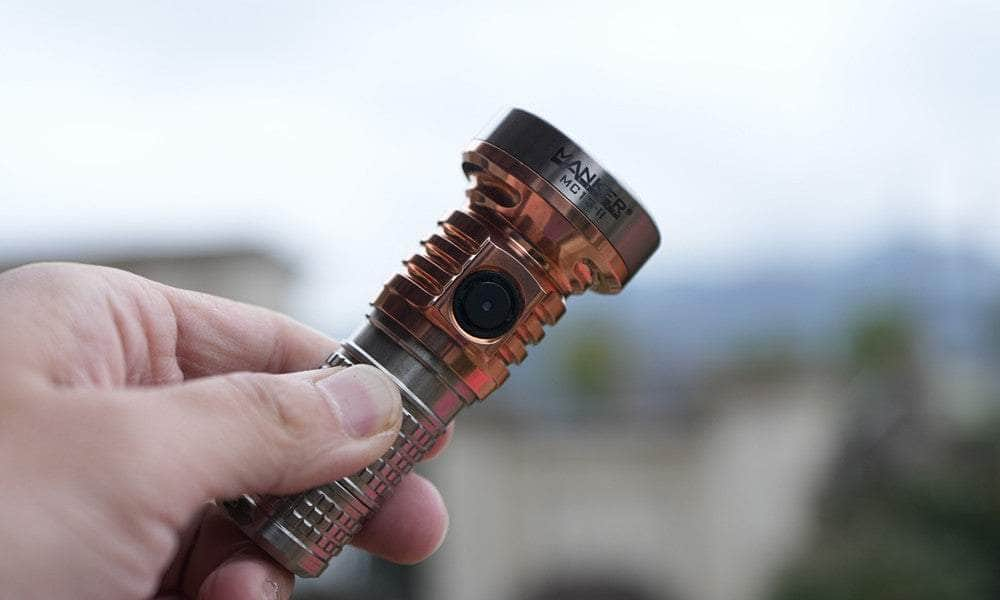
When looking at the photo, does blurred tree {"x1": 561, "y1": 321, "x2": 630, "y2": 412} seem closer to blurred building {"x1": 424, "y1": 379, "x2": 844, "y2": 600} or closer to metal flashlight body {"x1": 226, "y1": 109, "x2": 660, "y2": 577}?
blurred building {"x1": 424, "y1": 379, "x2": 844, "y2": 600}

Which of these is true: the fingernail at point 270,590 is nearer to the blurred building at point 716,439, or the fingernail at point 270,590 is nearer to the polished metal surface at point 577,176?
the polished metal surface at point 577,176

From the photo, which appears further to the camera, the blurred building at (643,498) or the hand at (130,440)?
the blurred building at (643,498)

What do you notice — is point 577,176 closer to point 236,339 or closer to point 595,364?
point 236,339

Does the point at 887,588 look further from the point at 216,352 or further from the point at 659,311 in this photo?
the point at 216,352

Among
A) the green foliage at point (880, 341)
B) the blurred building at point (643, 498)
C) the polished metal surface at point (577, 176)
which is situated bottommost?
the blurred building at point (643, 498)

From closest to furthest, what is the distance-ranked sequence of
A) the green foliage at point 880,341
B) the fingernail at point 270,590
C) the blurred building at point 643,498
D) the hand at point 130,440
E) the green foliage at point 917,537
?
the hand at point 130,440, the fingernail at point 270,590, the green foliage at point 917,537, the green foliage at point 880,341, the blurred building at point 643,498

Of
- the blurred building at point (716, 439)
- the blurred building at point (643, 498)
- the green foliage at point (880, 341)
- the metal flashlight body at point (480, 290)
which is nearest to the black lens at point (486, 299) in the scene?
the metal flashlight body at point (480, 290)

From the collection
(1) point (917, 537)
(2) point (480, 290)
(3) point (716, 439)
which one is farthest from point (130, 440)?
(1) point (917, 537)

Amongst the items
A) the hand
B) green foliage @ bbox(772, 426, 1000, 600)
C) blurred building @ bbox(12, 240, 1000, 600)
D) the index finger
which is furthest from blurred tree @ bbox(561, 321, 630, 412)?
the hand
